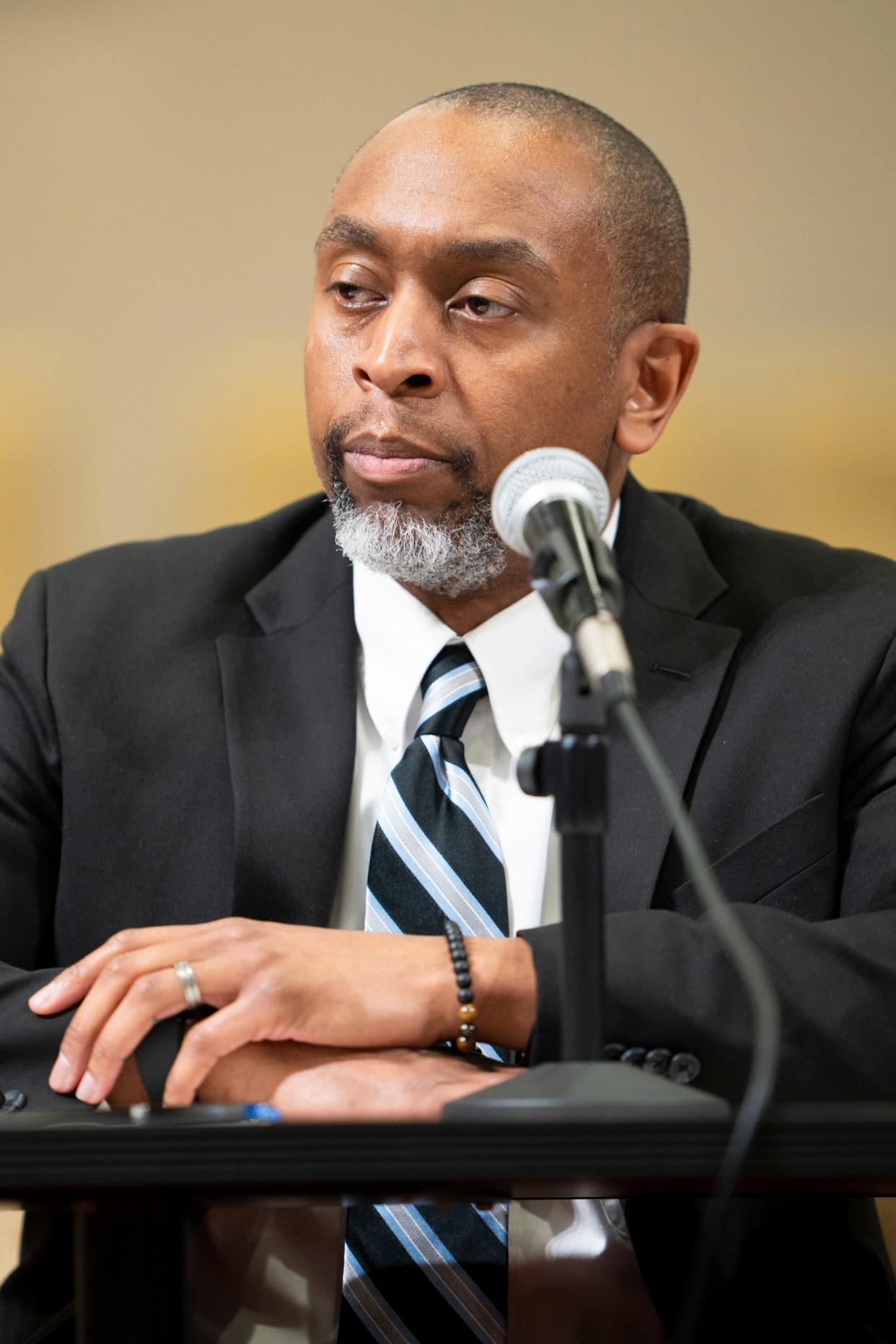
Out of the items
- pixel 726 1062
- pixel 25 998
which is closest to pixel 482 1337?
pixel 726 1062

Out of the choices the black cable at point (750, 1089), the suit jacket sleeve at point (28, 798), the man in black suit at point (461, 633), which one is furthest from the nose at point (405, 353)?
the black cable at point (750, 1089)

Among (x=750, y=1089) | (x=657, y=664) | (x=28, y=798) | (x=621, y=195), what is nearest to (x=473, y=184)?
(x=621, y=195)

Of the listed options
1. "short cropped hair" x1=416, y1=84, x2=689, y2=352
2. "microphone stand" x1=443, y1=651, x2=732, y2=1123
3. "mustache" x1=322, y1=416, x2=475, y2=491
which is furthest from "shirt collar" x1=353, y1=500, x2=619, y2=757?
"microphone stand" x1=443, y1=651, x2=732, y2=1123

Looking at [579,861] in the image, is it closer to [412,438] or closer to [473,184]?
[412,438]

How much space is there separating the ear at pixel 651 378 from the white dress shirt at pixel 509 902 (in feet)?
0.41

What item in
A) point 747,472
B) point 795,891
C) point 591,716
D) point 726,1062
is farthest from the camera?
point 747,472

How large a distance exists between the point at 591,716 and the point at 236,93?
198 cm

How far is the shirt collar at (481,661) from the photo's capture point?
1.59m

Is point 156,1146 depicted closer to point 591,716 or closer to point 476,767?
point 591,716

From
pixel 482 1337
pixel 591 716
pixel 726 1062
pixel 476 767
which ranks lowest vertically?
pixel 482 1337

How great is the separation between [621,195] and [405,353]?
1.16 ft

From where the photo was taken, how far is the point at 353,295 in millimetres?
1569

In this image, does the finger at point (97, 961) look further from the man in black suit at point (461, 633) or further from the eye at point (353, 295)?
the eye at point (353, 295)

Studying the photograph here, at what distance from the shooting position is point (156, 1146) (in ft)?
2.39
